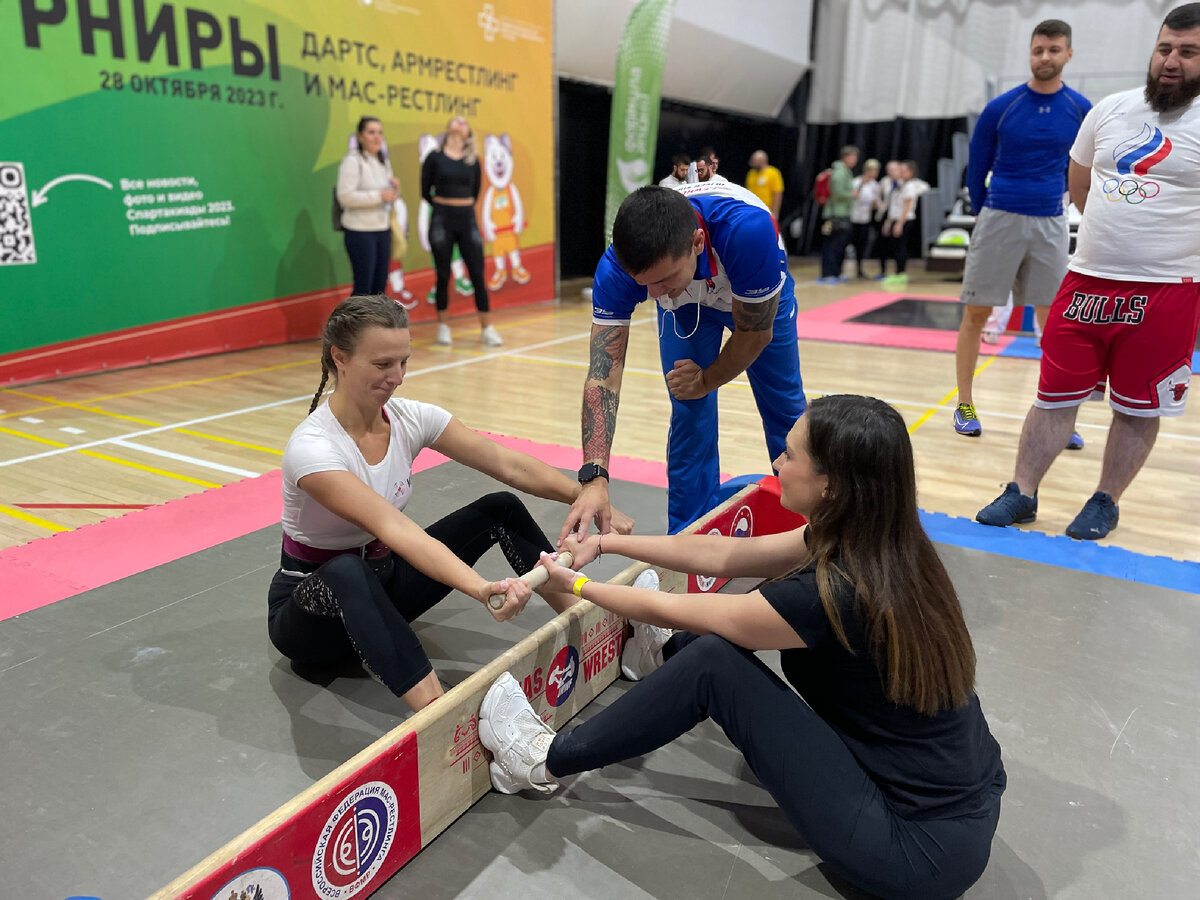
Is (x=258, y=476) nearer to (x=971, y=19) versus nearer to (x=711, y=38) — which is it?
(x=711, y=38)

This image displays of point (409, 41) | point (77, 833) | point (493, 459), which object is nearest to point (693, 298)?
point (493, 459)

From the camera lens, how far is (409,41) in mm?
7176

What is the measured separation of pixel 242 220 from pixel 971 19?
1161 centimetres

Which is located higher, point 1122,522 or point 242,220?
point 242,220

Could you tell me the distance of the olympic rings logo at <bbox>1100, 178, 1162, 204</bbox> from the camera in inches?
111

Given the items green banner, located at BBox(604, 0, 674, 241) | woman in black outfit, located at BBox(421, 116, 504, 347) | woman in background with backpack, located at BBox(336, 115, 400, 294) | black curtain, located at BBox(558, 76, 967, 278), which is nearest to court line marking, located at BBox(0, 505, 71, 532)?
woman in background with backpack, located at BBox(336, 115, 400, 294)

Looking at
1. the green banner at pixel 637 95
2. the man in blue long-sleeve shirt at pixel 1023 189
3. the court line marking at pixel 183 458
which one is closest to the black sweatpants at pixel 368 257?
the court line marking at pixel 183 458

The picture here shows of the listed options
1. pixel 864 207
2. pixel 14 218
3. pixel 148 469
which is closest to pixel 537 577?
pixel 148 469

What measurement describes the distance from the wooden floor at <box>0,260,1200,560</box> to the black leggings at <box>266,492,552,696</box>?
161 cm

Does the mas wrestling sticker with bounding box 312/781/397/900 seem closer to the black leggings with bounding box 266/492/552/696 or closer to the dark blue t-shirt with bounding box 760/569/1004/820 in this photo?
the black leggings with bounding box 266/492/552/696

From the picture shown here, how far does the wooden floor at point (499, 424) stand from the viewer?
3480 millimetres

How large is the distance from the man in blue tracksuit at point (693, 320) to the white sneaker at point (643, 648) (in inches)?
7.9

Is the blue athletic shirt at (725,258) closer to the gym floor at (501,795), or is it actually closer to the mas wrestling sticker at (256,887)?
the gym floor at (501,795)

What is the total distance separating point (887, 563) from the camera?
1.41 meters
